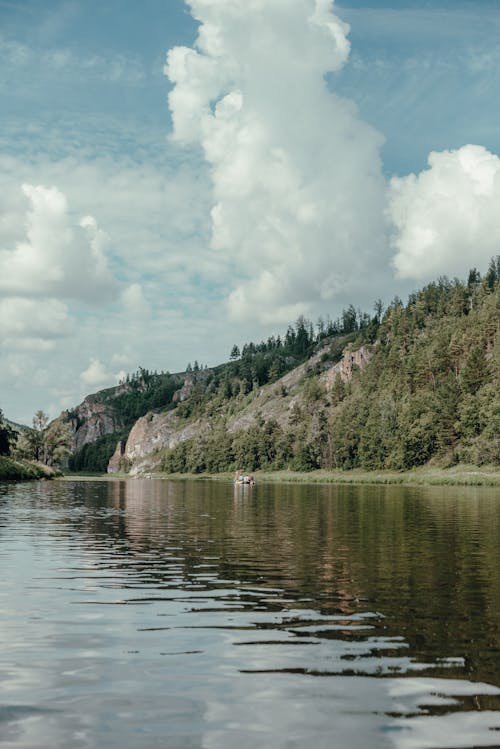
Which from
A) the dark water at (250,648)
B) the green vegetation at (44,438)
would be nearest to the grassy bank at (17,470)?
the green vegetation at (44,438)

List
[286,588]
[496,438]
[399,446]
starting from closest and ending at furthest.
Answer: [286,588]
[496,438]
[399,446]

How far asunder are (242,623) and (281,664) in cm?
373

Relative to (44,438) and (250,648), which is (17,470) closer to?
(44,438)

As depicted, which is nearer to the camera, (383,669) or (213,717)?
(213,717)

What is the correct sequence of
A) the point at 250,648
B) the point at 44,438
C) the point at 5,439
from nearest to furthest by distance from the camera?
the point at 250,648
the point at 5,439
the point at 44,438

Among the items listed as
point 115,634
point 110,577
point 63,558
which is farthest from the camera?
point 63,558

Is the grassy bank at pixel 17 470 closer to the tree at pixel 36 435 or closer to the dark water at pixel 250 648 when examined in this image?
the tree at pixel 36 435

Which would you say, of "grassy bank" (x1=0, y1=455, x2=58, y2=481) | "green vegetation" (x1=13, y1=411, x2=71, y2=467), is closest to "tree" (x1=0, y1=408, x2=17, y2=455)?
"grassy bank" (x1=0, y1=455, x2=58, y2=481)

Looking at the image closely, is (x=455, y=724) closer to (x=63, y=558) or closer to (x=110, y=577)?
(x=110, y=577)

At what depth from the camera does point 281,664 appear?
13.5 m

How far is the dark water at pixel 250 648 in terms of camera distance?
10297mm

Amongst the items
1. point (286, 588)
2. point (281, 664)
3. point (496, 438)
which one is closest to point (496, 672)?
point (281, 664)

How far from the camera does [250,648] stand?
579 inches

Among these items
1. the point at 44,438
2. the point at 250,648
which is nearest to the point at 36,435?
the point at 44,438
